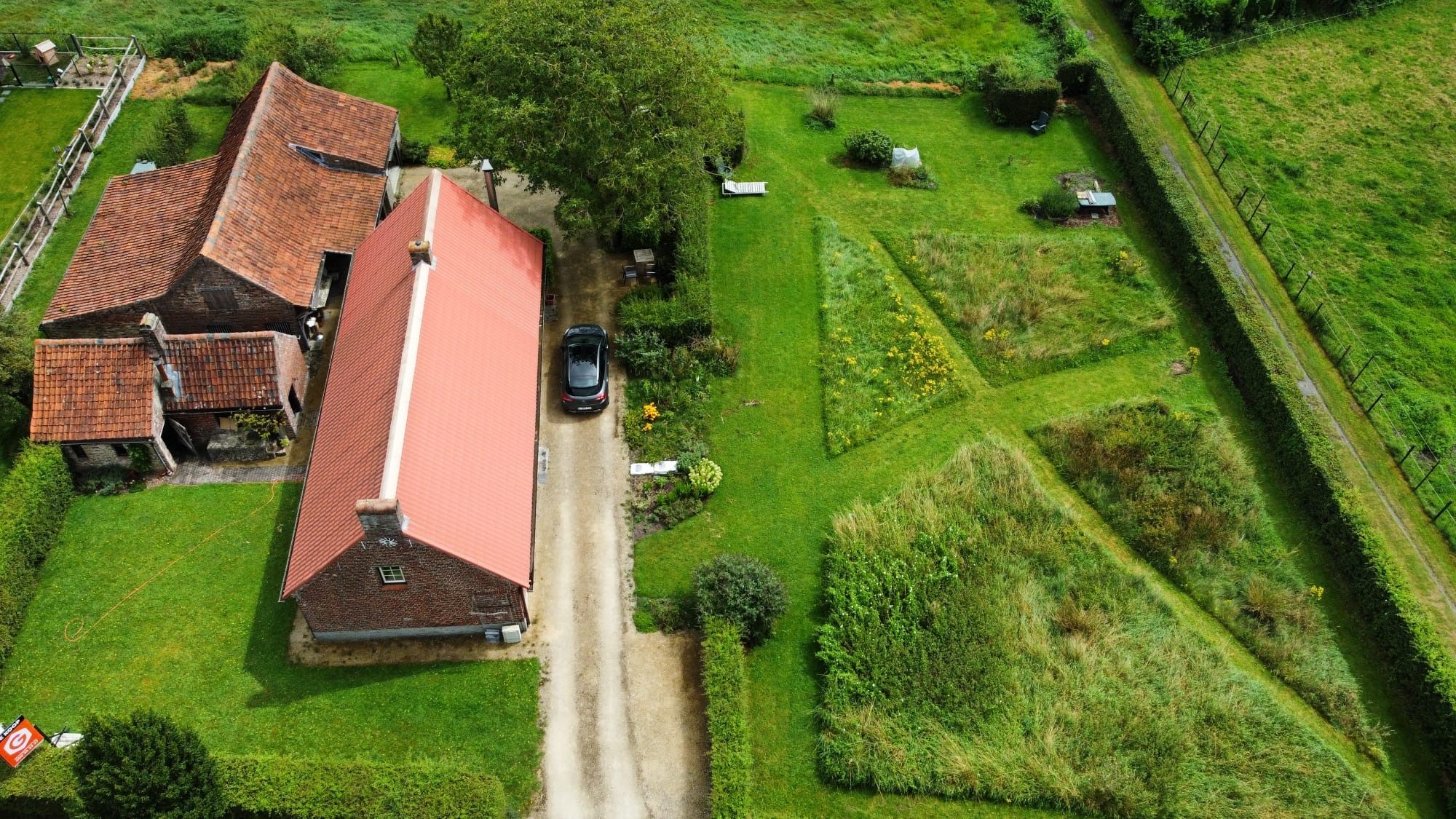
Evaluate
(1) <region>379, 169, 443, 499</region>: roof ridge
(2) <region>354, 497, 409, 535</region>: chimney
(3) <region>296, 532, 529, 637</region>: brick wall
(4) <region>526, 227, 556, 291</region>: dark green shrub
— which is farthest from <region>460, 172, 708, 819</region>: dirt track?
(1) <region>379, 169, 443, 499</region>: roof ridge

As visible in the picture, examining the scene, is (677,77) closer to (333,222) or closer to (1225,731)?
(333,222)

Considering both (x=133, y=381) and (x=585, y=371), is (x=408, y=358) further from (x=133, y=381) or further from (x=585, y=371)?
(x=133, y=381)

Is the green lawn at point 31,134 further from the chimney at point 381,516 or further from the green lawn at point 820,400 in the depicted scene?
the green lawn at point 820,400

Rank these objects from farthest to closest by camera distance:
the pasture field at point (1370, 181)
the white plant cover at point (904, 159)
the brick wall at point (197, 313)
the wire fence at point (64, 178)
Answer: the white plant cover at point (904, 159) → the wire fence at point (64, 178) → the pasture field at point (1370, 181) → the brick wall at point (197, 313)

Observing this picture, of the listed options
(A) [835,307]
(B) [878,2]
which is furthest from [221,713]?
(B) [878,2]

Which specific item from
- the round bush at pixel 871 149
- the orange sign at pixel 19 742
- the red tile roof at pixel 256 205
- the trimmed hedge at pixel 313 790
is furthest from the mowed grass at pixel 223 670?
the round bush at pixel 871 149

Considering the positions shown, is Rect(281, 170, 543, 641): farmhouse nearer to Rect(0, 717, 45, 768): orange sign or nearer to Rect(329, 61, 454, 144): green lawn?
Rect(0, 717, 45, 768): orange sign
